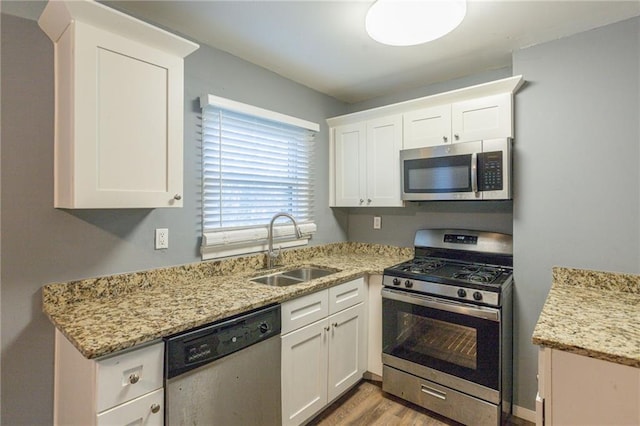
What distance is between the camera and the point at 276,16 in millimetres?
1785

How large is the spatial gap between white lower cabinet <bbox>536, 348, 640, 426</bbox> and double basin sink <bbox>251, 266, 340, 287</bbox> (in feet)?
4.54

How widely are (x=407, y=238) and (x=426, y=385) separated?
121 cm

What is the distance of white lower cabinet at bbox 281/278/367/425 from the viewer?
1.83 metres

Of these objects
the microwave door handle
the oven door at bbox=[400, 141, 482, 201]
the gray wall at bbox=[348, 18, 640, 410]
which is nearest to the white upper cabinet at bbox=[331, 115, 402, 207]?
the oven door at bbox=[400, 141, 482, 201]

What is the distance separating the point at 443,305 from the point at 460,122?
4.23ft

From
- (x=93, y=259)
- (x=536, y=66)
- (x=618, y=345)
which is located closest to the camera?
(x=618, y=345)

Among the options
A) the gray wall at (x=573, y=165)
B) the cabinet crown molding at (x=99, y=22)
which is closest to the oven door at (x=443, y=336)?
the gray wall at (x=573, y=165)

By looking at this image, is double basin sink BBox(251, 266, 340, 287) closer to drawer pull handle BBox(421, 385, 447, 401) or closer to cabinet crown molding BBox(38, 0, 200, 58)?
drawer pull handle BBox(421, 385, 447, 401)

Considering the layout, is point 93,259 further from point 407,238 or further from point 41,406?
point 407,238

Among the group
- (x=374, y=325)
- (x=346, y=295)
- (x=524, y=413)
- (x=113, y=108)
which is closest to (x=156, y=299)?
(x=113, y=108)

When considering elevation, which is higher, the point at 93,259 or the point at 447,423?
the point at 93,259

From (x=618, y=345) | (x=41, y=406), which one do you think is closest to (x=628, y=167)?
(x=618, y=345)

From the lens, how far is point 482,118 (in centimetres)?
222

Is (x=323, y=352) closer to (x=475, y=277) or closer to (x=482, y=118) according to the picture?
(x=475, y=277)
